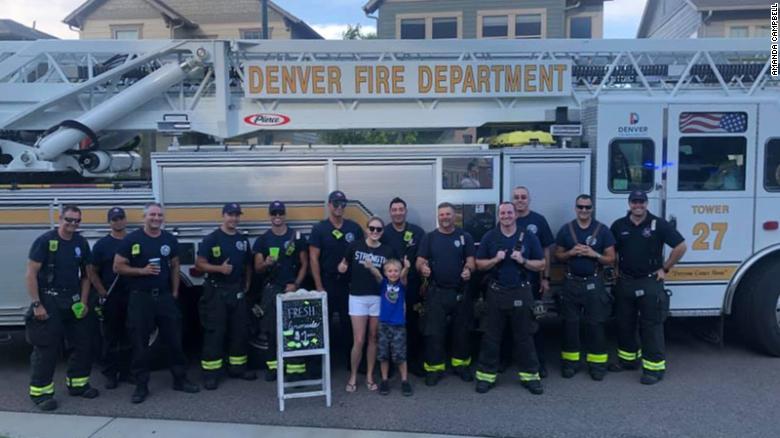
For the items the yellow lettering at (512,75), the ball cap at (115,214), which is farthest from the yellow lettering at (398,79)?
the ball cap at (115,214)

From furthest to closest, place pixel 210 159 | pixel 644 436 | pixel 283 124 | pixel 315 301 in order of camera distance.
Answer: pixel 283 124 → pixel 210 159 → pixel 315 301 → pixel 644 436

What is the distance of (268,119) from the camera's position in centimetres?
698

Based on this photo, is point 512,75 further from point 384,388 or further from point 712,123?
point 384,388

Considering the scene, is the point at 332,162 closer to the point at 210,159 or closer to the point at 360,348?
the point at 210,159

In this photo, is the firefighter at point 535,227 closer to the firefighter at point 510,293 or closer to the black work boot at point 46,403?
the firefighter at point 510,293

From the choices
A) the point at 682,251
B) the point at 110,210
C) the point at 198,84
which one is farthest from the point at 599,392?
the point at 198,84

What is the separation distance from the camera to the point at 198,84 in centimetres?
724

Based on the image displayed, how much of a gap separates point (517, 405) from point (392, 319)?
4.18 ft

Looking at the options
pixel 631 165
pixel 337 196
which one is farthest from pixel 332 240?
pixel 631 165

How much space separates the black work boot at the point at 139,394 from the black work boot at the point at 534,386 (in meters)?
3.35

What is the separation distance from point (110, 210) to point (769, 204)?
6.26 meters

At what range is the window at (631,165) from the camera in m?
6.37

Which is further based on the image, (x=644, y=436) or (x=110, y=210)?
(x=110, y=210)

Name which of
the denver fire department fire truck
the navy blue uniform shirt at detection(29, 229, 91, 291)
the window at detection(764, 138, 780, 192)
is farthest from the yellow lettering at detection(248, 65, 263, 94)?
the window at detection(764, 138, 780, 192)
